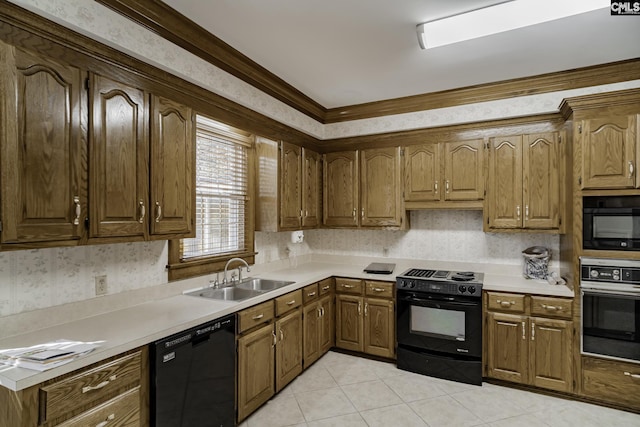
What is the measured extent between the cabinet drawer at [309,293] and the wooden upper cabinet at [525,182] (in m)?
1.84

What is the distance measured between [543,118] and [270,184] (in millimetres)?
2657

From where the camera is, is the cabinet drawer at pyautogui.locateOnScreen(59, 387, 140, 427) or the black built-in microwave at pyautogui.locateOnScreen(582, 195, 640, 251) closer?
the cabinet drawer at pyautogui.locateOnScreen(59, 387, 140, 427)

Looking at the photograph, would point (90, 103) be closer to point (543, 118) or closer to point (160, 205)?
point (160, 205)

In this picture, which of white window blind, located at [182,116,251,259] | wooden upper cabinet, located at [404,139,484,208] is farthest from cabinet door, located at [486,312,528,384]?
white window blind, located at [182,116,251,259]

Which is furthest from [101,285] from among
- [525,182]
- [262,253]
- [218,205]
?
[525,182]

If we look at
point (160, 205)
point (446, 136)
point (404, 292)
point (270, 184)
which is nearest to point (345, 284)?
point (404, 292)

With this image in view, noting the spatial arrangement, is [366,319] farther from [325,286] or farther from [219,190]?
[219,190]

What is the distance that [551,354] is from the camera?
2.94 metres

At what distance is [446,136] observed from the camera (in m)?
3.64

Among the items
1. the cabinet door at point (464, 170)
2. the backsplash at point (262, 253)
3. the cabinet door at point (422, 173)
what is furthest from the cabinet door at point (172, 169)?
the cabinet door at point (464, 170)

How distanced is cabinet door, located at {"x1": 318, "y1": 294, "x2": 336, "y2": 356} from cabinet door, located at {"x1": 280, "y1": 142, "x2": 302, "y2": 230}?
33.3 inches

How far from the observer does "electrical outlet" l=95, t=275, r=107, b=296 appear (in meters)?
2.14

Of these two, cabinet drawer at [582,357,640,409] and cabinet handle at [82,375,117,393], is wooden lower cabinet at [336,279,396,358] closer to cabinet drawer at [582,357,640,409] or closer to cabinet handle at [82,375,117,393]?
cabinet drawer at [582,357,640,409]

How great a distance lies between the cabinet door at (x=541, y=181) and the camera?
10.4ft
